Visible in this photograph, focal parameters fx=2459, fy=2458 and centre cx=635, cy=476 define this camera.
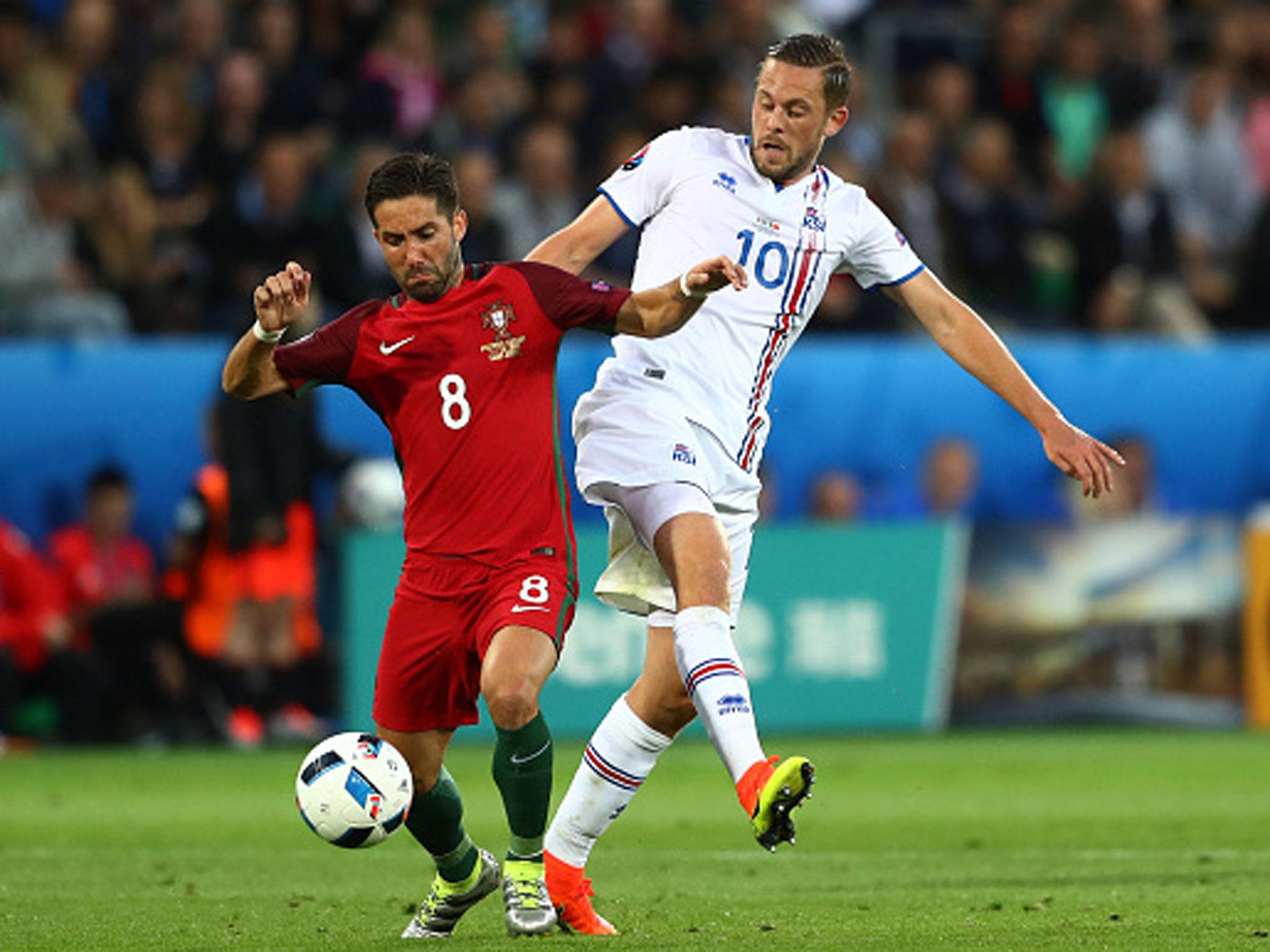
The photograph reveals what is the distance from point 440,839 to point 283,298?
1.58 meters

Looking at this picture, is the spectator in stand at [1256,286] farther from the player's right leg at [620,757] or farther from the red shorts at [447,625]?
the red shorts at [447,625]

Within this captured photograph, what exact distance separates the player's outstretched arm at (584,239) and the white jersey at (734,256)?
0.18 feet

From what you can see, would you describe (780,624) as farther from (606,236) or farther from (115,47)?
(606,236)

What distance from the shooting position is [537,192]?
1570 cm

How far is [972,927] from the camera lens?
6645mm

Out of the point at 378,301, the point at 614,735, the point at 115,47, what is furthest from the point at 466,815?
the point at 115,47

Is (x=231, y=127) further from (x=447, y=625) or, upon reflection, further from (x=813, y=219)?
(x=447, y=625)

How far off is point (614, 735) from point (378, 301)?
145 cm

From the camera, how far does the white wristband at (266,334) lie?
655 cm

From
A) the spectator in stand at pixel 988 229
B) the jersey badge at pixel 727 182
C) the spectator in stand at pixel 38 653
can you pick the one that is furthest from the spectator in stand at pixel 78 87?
the jersey badge at pixel 727 182

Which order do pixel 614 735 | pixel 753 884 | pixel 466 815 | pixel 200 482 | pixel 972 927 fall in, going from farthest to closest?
pixel 200 482
pixel 466 815
pixel 753 884
pixel 614 735
pixel 972 927

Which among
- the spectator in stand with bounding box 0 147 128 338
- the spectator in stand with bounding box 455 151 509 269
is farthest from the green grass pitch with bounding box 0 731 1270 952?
the spectator in stand with bounding box 455 151 509 269

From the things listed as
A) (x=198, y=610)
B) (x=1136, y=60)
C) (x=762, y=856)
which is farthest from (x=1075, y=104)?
(x=762, y=856)

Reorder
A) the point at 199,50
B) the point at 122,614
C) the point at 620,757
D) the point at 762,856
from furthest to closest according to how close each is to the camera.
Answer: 1. the point at 199,50
2. the point at 122,614
3. the point at 762,856
4. the point at 620,757
